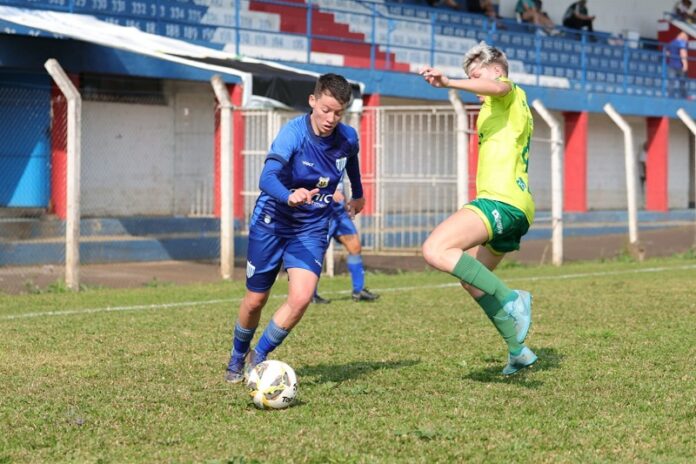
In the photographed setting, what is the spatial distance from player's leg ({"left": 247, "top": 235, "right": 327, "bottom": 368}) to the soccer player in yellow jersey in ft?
2.26

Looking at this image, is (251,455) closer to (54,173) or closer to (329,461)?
(329,461)

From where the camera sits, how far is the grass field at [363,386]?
18.7 feet

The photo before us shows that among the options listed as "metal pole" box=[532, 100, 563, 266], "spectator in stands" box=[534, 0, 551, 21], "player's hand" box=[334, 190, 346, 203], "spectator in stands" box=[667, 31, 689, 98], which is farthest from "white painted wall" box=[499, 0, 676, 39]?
"player's hand" box=[334, 190, 346, 203]

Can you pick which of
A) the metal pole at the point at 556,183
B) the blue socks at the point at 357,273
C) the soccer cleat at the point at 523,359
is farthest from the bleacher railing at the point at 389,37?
the soccer cleat at the point at 523,359

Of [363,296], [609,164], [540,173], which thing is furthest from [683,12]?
[363,296]

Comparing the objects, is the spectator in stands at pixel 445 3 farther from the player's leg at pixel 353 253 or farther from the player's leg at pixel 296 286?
the player's leg at pixel 296 286

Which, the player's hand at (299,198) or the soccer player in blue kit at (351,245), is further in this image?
the soccer player in blue kit at (351,245)

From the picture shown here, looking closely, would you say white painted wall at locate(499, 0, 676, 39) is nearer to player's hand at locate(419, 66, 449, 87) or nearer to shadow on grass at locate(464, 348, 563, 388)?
shadow on grass at locate(464, 348, 563, 388)

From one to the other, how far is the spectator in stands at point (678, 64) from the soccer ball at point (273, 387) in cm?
2854

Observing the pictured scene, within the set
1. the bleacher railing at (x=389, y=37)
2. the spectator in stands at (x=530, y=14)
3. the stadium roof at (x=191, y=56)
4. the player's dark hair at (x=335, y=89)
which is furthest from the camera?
the spectator in stands at (x=530, y=14)

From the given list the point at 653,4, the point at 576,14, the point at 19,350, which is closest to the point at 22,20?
the point at 19,350

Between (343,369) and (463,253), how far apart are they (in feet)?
4.68

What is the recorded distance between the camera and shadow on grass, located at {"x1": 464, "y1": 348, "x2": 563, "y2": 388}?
7477 millimetres

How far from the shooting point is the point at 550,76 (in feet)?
97.7
